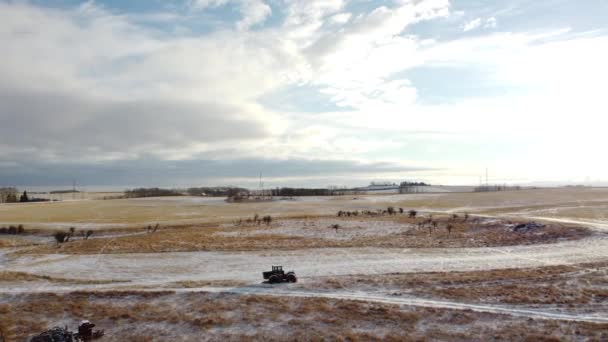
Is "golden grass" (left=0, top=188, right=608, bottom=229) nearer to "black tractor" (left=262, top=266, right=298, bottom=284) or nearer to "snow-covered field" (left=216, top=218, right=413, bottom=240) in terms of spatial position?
"snow-covered field" (left=216, top=218, right=413, bottom=240)

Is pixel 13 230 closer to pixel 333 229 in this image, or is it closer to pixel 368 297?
pixel 333 229

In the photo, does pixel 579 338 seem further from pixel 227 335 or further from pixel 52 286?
pixel 52 286

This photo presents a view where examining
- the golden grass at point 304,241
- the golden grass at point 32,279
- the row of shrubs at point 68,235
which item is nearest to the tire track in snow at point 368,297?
the golden grass at point 32,279

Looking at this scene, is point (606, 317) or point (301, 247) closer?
point (606, 317)

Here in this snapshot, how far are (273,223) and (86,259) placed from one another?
25.5 m

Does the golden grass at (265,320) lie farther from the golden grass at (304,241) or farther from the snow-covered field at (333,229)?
the snow-covered field at (333,229)

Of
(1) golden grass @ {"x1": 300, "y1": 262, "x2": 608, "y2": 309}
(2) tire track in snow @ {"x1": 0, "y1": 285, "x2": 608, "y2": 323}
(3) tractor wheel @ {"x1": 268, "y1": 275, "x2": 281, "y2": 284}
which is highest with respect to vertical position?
(3) tractor wheel @ {"x1": 268, "y1": 275, "x2": 281, "y2": 284}

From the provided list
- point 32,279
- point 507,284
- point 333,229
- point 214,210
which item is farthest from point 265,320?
point 214,210

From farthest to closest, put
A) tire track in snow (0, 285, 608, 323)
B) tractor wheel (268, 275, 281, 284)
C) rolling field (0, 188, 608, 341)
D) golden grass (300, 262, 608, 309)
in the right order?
tractor wheel (268, 275, 281, 284)
golden grass (300, 262, 608, 309)
tire track in snow (0, 285, 608, 323)
rolling field (0, 188, 608, 341)

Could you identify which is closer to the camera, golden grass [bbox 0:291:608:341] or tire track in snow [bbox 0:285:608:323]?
golden grass [bbox 0:291:608:341]

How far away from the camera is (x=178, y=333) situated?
15.5 meters

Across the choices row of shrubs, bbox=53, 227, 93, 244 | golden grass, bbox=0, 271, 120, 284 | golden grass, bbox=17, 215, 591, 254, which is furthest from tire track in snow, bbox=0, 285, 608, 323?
row of shrubs, bbox=53, 227, 93, 244

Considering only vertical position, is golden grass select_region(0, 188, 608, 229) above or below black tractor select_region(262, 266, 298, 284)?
above

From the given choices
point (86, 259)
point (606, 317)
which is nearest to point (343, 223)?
point (86, 259)
